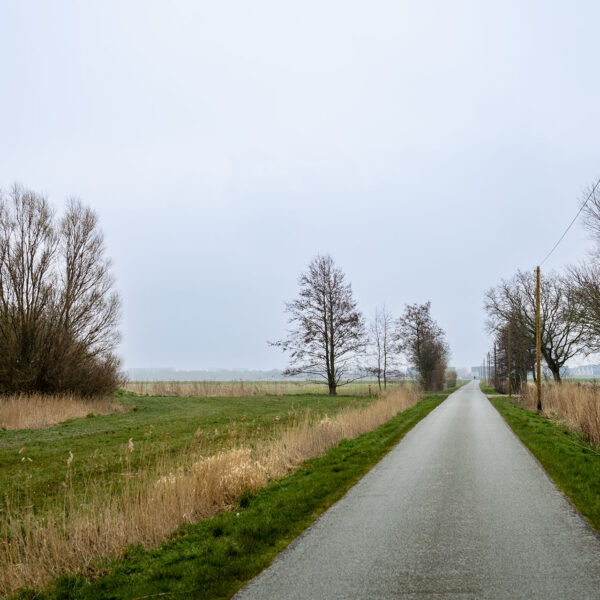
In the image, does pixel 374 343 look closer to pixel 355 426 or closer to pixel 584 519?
pixel 355 426

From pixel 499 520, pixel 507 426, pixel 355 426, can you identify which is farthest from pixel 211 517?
pixel 507 426

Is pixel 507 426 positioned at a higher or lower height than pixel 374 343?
lower

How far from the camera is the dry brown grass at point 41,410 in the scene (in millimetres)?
19684

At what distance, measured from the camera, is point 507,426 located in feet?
62.7

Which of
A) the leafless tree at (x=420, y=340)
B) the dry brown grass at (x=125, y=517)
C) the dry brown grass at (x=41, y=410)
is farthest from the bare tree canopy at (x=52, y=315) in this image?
the leafless tree at (x=420, y=340)

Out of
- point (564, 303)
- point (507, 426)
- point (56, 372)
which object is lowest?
point (507, 426)

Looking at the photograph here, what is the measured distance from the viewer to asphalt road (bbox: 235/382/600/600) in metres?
4.53

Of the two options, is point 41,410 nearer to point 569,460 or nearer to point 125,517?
point 125,517

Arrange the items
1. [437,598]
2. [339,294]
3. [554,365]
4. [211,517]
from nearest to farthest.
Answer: [437,598], [211,517], [339,294], [554,365]

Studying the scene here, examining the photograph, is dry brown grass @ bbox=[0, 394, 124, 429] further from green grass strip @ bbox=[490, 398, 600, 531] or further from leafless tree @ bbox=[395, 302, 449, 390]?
leafless tree @ bbox=[395, 302, 449, 390]

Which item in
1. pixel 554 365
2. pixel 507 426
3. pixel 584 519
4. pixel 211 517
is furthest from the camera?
pixel 554 365

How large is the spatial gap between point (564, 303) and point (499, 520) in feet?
152

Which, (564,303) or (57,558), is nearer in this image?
(57,558)

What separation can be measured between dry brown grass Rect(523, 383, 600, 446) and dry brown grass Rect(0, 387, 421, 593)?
8.81 m
